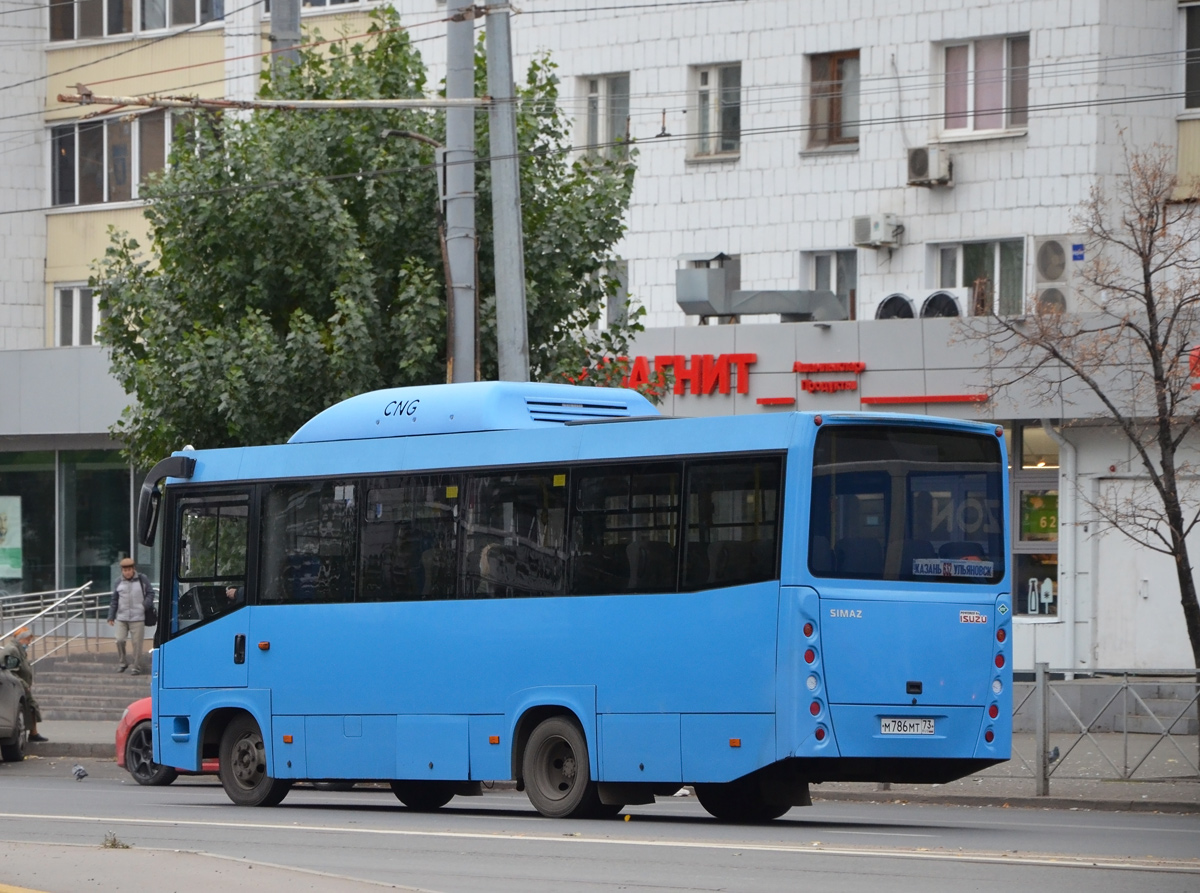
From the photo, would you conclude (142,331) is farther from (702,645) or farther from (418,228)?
(702,645)

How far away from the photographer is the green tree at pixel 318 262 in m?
22.0

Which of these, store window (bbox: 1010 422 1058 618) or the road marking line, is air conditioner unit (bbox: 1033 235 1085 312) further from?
the road marking line

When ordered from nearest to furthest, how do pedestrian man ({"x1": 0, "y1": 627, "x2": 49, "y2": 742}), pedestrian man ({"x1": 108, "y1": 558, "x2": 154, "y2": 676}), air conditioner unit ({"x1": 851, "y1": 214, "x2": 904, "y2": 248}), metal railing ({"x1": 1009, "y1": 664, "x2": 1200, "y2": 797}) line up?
metal railing ({"x1": 1009, "y1": 664, "x2": 1200, "y2": 797}) < pedestrian man ({"x1": 0, "y1": 627, "x2": 49, "y2": 742}) < air conditioner unit ({"x1": 851, "y1": 214, "x2": 904, "y2": 248}) < pedestrian man ({"x1": 108, "y1": 558, "x2": 154, "y2": 676})

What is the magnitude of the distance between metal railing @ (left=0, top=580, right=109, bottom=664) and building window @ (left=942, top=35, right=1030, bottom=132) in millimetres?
15503

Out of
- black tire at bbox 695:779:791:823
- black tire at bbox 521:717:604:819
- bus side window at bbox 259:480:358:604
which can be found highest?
bus side window at bbox 259:480:358:604

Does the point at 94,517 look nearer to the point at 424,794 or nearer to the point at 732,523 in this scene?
the point at 424,794

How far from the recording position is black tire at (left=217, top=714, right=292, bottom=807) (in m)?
16.6

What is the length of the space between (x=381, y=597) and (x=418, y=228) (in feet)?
26.5

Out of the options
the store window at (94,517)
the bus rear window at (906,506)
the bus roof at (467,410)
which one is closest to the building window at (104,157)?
the store window at (94,517)

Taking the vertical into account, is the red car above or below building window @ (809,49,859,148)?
below

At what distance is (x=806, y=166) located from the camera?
96.2ft

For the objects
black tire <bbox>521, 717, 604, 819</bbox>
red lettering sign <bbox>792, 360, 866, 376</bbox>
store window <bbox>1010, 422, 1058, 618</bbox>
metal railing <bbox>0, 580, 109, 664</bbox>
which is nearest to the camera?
black tire <bbox>521, 717, 604, 819</bbox>

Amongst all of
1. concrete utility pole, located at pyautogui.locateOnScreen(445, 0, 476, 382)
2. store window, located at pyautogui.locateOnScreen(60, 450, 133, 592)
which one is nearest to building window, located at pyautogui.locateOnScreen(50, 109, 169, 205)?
store window, located at pyautogui.locateOnScreen(60, 450, 133, 592)

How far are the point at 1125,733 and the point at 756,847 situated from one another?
8.60 meters
